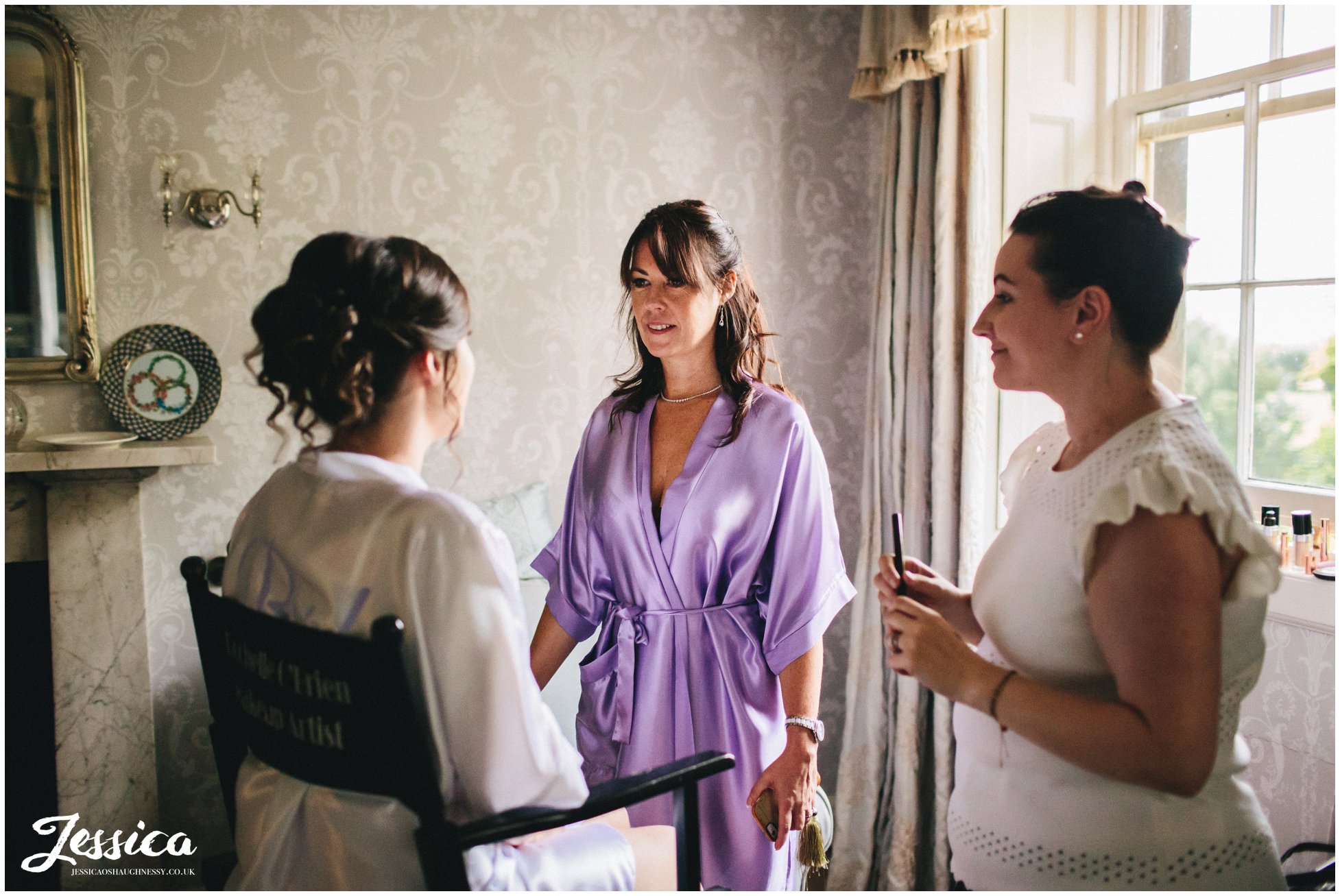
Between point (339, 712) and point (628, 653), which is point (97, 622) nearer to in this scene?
point (628, 653)

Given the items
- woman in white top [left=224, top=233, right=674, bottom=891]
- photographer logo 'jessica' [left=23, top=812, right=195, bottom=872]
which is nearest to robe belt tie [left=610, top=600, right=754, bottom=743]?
woman in white top [left=224, top=233, right=674, bottom=891]

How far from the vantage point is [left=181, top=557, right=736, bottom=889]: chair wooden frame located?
968mm

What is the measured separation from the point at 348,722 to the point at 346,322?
46 centimetres

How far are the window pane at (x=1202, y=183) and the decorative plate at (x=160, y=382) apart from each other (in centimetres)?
257

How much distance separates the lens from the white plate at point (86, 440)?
2244mm

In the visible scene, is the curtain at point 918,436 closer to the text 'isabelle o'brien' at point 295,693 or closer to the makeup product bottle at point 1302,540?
the makeup product bottle at point 1302,540

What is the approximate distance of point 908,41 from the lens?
236 cm

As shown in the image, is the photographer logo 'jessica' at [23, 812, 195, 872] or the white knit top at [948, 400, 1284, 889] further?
the photographer logo 'jessica' at [23, 812, 195, 872]

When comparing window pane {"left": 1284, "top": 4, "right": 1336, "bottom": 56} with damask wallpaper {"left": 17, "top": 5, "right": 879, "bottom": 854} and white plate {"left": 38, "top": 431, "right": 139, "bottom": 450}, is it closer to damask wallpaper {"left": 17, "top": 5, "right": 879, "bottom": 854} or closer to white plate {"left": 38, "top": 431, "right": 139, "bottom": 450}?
damask wallpaper {"left": 17, "top": 5, "right": 879, "bottom": 854}

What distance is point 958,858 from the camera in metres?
1.18

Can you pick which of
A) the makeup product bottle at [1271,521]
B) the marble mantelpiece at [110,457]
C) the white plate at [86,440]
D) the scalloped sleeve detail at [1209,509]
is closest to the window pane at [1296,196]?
the makeup product bottle at [1271,521]

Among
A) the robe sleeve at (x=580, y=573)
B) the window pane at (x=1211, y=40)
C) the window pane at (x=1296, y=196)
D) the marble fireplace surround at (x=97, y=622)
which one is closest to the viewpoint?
the robe sleeve at (x=580, y=573)

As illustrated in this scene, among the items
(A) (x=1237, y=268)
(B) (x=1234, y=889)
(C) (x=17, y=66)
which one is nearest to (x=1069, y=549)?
(B) (x=1234, y=889)

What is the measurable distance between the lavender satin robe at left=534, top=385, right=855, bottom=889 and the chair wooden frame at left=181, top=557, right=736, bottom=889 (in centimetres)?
45
